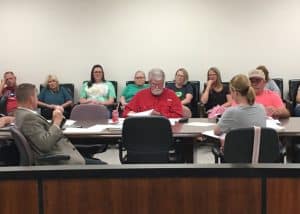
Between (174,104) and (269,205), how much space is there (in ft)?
10.5

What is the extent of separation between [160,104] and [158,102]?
3 cm

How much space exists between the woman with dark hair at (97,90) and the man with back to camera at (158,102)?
7.72 feet

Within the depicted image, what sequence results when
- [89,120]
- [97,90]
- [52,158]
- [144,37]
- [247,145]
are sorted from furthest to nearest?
[144,37] → [97,90] → [89,120] → [247,145] → [52,158]

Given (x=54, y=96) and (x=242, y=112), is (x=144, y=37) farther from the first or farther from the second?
(x=242, y=112)

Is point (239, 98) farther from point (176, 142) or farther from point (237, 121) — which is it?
point (176, 142)

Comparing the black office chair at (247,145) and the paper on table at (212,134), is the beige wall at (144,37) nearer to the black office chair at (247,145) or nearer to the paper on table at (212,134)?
the paper on table at (212,134)

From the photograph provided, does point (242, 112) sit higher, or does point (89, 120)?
point (242, 112)

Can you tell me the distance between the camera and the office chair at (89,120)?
16.8 feet

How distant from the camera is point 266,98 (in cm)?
527

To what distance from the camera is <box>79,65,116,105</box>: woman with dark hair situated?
7961 mm

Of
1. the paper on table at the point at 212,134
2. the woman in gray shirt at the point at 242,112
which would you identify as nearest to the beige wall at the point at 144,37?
the paper on table at the point at 212,134

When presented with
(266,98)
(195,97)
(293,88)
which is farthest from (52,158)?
(293,88)

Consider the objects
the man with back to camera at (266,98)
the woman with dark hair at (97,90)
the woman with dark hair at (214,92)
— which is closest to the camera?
the man with back to camera at (266,98)

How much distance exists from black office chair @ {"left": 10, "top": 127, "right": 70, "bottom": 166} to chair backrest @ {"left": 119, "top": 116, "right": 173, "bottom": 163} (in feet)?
2.11
